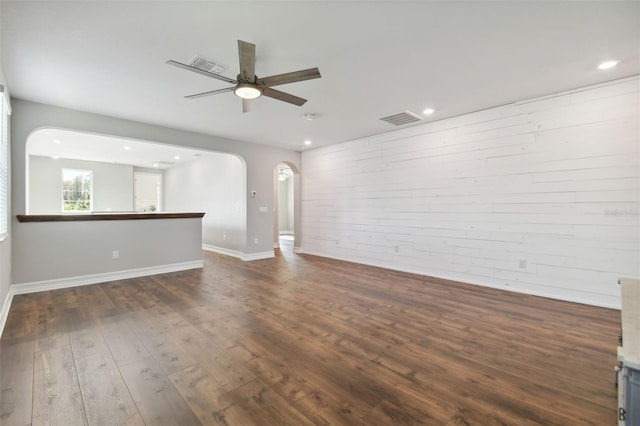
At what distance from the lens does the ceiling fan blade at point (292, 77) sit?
2.35 metres

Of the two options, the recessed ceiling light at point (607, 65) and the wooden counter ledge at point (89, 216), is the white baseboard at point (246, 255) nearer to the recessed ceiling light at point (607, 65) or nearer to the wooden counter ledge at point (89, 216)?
the wooden counter ledge at point (89, 216)

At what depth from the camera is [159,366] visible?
2.08m

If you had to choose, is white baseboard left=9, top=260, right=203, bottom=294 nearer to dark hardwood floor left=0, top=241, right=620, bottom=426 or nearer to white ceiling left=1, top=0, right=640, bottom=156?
dark hardwood floor left=0, top=241, right=620, bottom=426

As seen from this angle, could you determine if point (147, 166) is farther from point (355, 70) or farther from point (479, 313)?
point (479, 313)

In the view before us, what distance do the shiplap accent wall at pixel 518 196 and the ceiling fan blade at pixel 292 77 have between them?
3.16 m

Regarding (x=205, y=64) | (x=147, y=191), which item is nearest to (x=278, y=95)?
(x=205, y=64)

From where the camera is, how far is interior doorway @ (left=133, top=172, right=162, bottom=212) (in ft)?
32.6

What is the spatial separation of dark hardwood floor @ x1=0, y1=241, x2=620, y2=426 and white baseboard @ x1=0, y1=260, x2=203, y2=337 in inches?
6.4

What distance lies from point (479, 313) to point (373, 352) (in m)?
1.65

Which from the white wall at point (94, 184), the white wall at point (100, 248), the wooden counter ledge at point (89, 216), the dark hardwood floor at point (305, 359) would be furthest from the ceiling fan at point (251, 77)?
the white wall at point (94, 184)

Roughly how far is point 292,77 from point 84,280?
4.55 m

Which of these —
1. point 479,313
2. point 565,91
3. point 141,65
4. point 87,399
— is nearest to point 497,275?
point 479,313

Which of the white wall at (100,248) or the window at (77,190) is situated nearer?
the white wall at (100,248)

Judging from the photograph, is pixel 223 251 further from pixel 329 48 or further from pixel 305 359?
pixel 329 48
